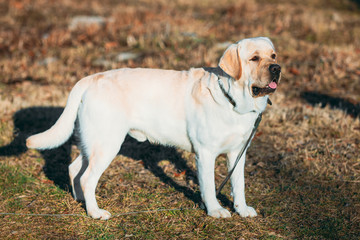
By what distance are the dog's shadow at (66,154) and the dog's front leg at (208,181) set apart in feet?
1.13

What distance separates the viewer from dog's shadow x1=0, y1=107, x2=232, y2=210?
4457 mm

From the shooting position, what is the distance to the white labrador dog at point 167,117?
3453mm

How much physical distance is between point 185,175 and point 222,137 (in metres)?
1.33

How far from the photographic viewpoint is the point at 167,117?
362cm

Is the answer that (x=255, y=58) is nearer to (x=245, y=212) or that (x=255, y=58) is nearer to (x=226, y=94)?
→ (x=226, y=94)

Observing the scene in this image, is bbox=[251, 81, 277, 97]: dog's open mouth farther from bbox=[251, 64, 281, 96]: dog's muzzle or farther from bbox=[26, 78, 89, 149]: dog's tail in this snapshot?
bbox=[26, 78, 89, 149]: dog's tail

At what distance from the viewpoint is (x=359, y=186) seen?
4.33 meters

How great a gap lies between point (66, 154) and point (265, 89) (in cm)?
288

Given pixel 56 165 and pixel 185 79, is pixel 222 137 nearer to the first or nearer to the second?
pixel 185 79

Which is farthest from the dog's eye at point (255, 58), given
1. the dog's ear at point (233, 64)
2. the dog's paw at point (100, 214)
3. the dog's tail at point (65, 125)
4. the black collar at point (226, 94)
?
the dog's paw at point (100, 214)

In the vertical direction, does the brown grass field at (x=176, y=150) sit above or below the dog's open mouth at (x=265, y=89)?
below

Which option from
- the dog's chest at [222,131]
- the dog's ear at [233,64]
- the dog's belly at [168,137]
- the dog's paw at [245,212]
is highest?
the dog's ear at [233,64]

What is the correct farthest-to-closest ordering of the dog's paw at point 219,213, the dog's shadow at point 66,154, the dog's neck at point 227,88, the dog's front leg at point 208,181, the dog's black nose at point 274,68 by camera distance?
the dog's shadow at point 66,154 < the dog's paw at point 219,213 < the dog's front leg at point 208,181 < the dog's neck at point 227,88 < the dog's black nose at point 274,68

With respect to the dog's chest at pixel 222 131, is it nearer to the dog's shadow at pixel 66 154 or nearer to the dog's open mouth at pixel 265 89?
the dog's open mouth at pixel 265 89
